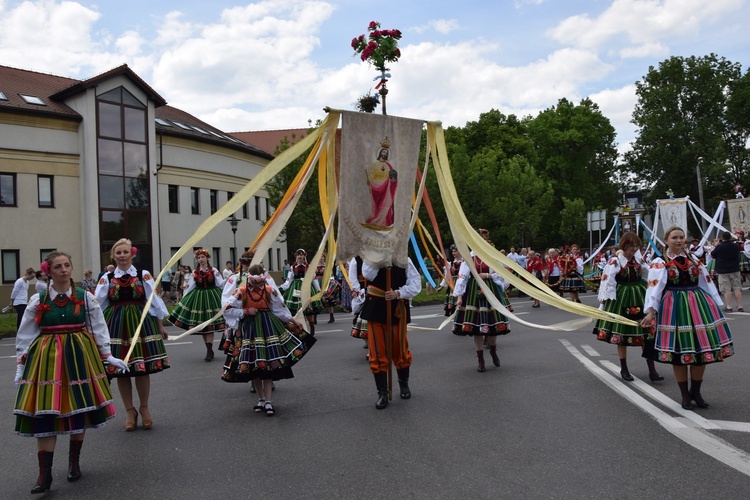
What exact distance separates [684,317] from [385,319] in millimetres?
2968

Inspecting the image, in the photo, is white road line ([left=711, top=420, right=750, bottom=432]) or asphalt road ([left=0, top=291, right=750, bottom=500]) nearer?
asphalt road ([left=0, top=291, right=750, bottom=500])

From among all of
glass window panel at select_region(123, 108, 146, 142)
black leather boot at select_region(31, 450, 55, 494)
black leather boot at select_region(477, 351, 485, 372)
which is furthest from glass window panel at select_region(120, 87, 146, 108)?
black leather boot at select_region(31, 450, 55, 494)

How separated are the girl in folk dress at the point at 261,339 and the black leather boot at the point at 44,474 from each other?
2.18 m

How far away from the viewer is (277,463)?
489 centimetres

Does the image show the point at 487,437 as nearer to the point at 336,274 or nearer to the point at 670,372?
the point at 670,372

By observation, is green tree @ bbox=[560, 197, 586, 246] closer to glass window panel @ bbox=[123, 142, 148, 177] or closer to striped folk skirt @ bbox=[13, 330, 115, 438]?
glass window panel @ bbox=[123, 142, 148, 177]

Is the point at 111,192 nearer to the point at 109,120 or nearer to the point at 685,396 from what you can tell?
the point at 109,120

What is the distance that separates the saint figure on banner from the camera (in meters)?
6.27

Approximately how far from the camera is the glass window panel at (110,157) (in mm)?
27641

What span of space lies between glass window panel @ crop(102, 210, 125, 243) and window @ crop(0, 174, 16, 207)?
142 inches

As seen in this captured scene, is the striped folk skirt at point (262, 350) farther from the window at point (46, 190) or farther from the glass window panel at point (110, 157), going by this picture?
the glass window panel at point (110, 157)

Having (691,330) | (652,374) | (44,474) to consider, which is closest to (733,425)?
(691,330)

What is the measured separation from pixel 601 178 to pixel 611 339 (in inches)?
2036

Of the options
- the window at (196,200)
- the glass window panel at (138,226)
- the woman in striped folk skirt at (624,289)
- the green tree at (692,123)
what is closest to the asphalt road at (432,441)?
the woman in striped folk skirt at (624,289)
